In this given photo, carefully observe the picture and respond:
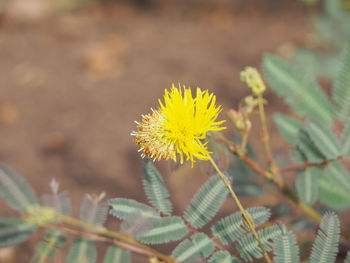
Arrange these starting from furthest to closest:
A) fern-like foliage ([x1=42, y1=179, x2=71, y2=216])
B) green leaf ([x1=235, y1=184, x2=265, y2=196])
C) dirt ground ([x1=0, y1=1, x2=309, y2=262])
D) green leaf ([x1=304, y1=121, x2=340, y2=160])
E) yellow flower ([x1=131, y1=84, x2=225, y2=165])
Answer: dirt ground ([x1=0, y1=1, x2=309, y2=262])
green leaf ([x1=235, y1=184, x2=265, y2=196])
green leaf ([x1=304, y1=121, x2=340, y2=160])
fern-like foliage ([x1=42, y1=179, x2=71, y2=216])
yellow flower ([x1=131, y1=84, x2=225, y2=165])

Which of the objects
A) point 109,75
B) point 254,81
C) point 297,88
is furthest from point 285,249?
point 109,75

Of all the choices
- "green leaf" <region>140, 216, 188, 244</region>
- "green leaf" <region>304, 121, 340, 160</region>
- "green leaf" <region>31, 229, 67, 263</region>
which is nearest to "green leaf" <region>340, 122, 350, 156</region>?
"green leaf" <region>304, 121, 340, 160</region>

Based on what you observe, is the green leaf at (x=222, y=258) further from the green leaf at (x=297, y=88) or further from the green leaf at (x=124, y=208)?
the green leaf at (x=297, y=88)

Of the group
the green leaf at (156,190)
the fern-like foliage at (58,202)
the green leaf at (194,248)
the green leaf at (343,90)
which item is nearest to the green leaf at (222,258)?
the green leaf at (194,248)

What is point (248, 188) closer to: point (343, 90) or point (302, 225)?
point (302, 225)

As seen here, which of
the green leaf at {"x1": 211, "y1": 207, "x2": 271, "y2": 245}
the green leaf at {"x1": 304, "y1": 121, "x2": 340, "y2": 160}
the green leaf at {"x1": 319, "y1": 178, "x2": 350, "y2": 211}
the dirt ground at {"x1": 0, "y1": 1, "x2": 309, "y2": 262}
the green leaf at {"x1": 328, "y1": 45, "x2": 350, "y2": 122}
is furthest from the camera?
the dirt ground at {"x1": 0, "y1": 1, "x2": 309, "y2": 262}

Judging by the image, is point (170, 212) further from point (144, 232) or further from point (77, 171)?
point (77, 171)

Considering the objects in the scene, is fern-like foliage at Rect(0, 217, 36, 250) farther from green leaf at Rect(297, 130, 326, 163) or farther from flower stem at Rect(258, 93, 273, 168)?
green leaf at Rect(297, 130, 326, 163)
